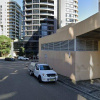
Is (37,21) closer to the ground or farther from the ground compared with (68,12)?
closer to the ground

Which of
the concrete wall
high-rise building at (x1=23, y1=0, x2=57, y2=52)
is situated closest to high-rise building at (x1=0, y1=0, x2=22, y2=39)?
high-rise building at (x1=23, y1=0, x2=57, y2=52)

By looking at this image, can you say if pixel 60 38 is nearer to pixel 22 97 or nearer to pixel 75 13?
pixel 22 97

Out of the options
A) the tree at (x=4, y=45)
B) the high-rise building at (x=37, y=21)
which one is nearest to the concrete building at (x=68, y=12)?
the high-rise building at (x=37, y=21)

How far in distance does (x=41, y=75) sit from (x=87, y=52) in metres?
5.22

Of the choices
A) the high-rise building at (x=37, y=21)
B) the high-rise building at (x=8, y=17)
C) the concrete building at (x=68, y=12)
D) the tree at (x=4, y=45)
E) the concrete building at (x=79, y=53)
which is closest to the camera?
the concrete building at (x=79, y=53)

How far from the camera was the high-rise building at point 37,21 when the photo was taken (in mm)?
55219

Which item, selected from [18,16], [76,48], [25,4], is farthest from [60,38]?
[18,16]

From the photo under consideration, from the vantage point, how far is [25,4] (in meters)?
56.8

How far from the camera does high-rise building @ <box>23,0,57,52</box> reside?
181ft

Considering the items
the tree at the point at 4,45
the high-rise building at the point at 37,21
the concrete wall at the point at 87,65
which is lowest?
the concrete wall at the point at 87,65

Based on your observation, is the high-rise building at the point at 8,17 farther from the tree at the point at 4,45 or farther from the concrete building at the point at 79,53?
the concrete building at the point at 79,53

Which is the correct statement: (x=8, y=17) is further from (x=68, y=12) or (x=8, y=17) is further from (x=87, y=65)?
(x=87, y=65)

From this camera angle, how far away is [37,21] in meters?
55.8

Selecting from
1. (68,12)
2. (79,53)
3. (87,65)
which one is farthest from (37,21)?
(87,65)
